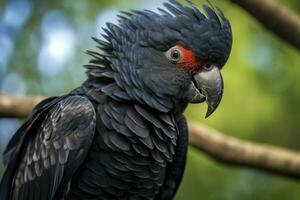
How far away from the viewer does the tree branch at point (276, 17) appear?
5.27 m

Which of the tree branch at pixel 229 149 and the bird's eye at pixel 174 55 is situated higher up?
the bird's eye at pixel 174 55

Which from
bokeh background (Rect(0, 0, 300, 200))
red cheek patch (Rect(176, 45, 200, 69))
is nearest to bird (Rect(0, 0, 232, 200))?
red cheek patch (Rect(176, 45, 200, 69))

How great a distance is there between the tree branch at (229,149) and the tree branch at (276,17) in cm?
120

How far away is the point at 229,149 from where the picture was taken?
20.4 ft

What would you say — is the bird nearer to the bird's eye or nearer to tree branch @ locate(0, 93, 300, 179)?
the bird's eye

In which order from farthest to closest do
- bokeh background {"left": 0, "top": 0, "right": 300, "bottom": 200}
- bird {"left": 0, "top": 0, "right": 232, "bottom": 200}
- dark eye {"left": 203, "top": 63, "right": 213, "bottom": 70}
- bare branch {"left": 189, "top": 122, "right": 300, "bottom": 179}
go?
1. bokeh background {"left": 0, "top": 0, "right": 300, "bottom": 200}
2. bare branch {"left": 189, "top": 122, "right": 300, "bottom": 179}
3. dark eye {"left": 203, "top": 63, "right": 213, "bottom": 70}
4. bird {"left": 0, "top": 0, "right": 232, "bottom": 200}

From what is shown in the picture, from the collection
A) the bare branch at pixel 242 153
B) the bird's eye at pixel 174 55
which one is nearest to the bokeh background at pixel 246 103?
the bare branch at pixel 242 153

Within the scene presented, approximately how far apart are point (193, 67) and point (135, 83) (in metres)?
0.48

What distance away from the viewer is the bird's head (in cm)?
486

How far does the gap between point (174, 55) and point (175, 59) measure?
34 mm

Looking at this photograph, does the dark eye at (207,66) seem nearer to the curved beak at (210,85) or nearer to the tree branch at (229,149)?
the curved beak at (210,85)

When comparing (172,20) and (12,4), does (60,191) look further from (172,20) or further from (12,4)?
(12,4)

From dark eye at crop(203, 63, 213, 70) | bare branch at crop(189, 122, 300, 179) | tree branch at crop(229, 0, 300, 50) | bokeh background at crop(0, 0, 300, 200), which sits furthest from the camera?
bokeh background at crop(0, 0, 300, 200)

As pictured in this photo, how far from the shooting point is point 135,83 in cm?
484
